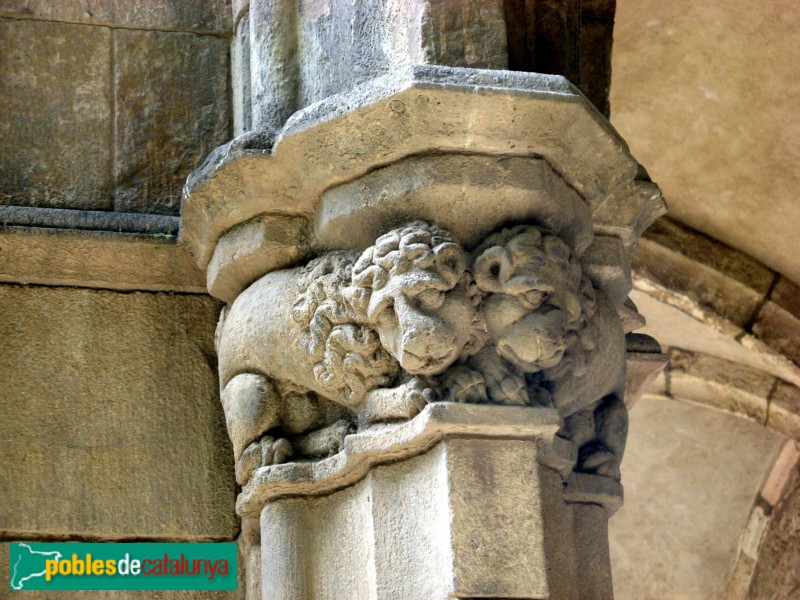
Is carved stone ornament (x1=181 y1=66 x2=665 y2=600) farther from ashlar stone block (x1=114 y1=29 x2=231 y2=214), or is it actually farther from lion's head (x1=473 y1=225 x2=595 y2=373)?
ashlar stone block (x1=114 y1=29 x2=231 y2=214)

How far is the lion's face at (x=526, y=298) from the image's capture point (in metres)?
2.47

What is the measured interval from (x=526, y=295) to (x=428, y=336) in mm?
188

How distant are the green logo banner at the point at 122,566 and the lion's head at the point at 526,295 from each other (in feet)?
2.56

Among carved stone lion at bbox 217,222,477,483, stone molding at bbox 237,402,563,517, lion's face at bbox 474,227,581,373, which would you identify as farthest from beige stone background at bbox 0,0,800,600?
lion's face at bbox 474,227,581,373

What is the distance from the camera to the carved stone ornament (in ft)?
7.97

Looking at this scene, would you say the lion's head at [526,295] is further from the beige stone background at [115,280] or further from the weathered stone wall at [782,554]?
the weathered stone wall at [782,554]

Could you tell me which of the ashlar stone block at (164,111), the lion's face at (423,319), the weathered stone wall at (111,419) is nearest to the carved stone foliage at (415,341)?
the lion's face at (423,319)

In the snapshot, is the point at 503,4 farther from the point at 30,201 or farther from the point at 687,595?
the point at 687,595

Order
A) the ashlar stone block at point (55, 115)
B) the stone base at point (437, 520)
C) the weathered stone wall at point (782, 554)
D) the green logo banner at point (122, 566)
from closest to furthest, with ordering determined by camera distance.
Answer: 1. the stone base at point (437, 520)
2. the green logo banner at point (122, 566)
3. the ashlar stone block at point (55, 115)
4. the weathered stone wall at point (782, 554)

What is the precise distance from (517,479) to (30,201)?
1.25 m

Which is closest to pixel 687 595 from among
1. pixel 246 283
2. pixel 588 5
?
pixel 588 5

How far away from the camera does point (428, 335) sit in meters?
2.42

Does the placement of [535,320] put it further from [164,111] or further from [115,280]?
[164,111]

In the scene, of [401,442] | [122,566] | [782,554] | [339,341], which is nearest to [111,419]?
[122,566]
